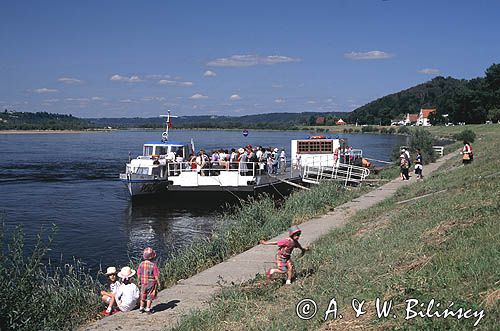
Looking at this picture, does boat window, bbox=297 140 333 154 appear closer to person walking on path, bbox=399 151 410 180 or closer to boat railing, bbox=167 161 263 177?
boat railing, bbox=167 161 263 177

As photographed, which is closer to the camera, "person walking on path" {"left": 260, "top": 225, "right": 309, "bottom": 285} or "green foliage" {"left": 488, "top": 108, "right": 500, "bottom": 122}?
"person walking on path" {"left": 260, "top": 225, "right": 309, "bottom": 285}

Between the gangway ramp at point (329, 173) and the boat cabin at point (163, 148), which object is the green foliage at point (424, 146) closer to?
the gangway ramp at point (329, 173)

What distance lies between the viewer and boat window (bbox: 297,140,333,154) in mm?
36625

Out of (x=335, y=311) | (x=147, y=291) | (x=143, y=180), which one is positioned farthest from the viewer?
(x=143, y=180)

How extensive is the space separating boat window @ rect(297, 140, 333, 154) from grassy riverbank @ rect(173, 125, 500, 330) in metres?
23.6

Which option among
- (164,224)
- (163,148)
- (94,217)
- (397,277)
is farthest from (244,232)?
(163,148)

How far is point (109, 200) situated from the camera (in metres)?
32.5

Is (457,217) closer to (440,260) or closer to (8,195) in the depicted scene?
(440,260)

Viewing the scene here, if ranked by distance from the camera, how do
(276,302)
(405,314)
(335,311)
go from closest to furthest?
(405,314)
(335,311)
(276,302)

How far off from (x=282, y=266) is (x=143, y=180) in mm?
20888

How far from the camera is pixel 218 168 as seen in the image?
2995 cm

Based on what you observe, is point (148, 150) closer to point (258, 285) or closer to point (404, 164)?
point (404, 164)

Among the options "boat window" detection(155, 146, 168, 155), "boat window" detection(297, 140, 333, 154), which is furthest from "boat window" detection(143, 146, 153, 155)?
"boat window" detection(297, 140, 333, 154)

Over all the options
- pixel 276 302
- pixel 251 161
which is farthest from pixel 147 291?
pixel 251 161
